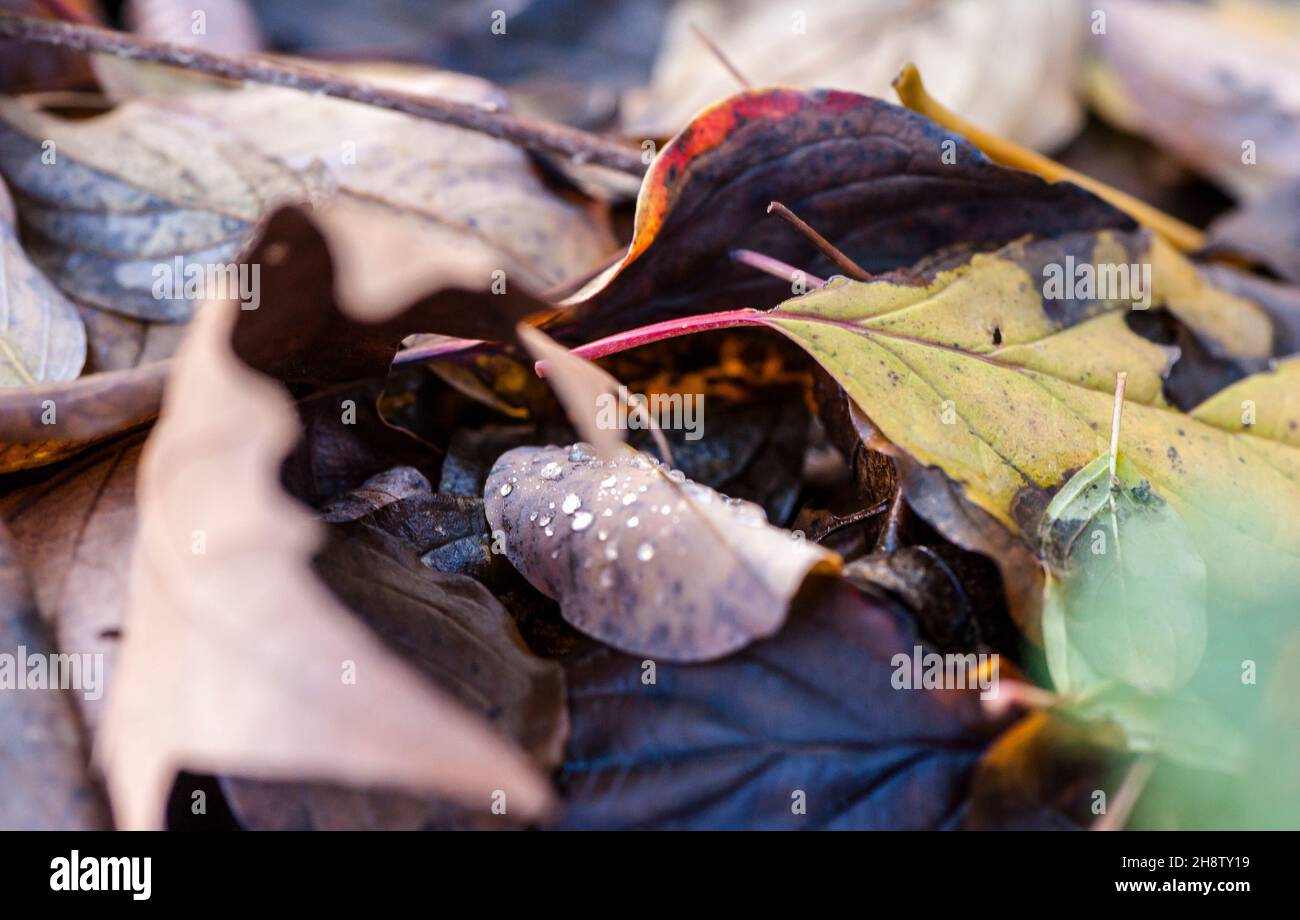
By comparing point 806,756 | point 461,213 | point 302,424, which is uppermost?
point 461,213

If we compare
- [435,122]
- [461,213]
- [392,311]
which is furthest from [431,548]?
[435,122]

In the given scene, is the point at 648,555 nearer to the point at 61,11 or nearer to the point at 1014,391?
the point at 1014,391

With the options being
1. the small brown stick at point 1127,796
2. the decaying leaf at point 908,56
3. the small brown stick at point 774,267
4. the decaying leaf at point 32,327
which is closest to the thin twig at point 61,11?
the decaying leaf at point 32,327

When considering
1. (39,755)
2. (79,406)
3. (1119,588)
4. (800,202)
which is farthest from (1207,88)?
(39,755)

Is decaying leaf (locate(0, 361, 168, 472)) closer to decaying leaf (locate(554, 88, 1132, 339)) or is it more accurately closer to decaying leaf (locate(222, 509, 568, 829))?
decaying leaf (locate(222, 509, 568, 829))

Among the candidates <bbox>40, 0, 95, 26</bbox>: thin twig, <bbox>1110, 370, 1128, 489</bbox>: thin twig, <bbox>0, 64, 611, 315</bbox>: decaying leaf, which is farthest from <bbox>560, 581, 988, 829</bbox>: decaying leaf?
<bbox>40, 0, 95, 26</bbox>: thin twig
